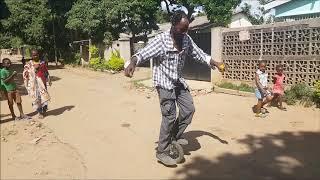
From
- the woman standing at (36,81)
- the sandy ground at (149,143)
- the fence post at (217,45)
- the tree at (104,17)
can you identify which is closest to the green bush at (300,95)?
the sandy ground at (149,143)

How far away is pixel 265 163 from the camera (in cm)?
487

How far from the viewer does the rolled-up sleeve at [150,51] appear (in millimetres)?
4527

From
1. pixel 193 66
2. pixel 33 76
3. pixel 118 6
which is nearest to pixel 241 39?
pixel 193 66

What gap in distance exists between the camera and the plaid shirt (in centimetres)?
456

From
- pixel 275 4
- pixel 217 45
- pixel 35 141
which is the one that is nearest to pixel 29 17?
pixel 275 4

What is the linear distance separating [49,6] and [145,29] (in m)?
6.40

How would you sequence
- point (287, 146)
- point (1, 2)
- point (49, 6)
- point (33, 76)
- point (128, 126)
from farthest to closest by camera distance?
point (49, 6)
point (1, 2)
point (33, 76)
point (128, 126)
point (287, 146)

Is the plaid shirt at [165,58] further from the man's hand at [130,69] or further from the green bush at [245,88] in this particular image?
the green bush at [245,88]

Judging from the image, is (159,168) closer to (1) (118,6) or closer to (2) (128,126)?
(2) (128,126)

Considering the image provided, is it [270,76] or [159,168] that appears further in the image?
[270,76]

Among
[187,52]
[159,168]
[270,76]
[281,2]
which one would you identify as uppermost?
[281,2]

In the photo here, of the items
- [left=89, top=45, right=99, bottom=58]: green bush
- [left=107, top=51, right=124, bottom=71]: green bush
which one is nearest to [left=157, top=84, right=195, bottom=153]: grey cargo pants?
[left=107, top=51, right=124, bottom=71]: green bush

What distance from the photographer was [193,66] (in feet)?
42.3

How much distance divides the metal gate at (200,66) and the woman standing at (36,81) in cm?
559
